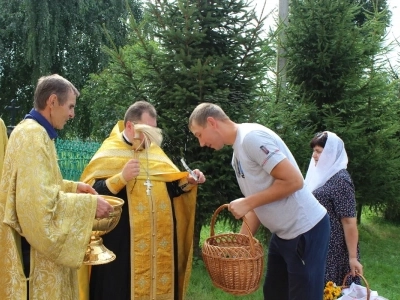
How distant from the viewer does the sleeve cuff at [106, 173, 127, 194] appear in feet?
9.96

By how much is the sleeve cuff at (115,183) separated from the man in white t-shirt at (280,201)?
26.6 inches

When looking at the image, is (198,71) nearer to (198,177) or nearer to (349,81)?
(198,177)

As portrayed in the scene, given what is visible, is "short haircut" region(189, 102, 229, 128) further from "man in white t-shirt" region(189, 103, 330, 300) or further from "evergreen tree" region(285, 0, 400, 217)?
"evergreen tree" region(285, 0, 400, 217)

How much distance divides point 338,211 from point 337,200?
81mm

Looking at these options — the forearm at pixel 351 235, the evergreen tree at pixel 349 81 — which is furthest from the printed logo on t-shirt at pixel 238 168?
the evergreen tree at pixel 349 81

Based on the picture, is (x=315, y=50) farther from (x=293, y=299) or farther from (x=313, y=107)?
(x=293, y=299)

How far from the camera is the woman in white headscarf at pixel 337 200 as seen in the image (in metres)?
3.32

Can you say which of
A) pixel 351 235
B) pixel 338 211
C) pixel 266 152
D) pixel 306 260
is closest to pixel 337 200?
pixel 338 211

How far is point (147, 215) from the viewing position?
3295 mm

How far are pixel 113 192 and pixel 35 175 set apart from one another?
103cm

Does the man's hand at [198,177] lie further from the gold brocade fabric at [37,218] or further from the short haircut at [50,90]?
the short haircut at [50,90]

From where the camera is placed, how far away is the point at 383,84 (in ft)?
21.4

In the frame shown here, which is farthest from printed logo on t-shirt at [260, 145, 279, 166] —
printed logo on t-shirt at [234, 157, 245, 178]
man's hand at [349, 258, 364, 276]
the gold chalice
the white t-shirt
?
man's hand at [349, 258, 364, 276]

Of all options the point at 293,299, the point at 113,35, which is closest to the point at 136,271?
the point at 293,299
